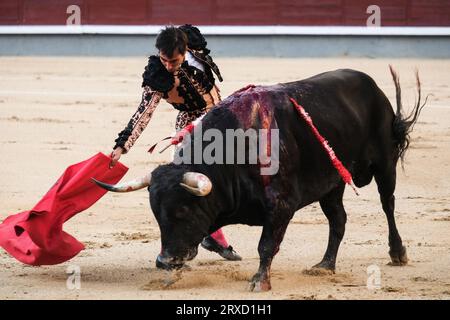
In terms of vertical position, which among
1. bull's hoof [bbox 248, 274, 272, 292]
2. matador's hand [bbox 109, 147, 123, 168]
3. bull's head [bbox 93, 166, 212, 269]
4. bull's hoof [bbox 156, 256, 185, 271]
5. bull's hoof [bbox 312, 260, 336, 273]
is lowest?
bull's hoof [bbox 312, 260, 336, 273]

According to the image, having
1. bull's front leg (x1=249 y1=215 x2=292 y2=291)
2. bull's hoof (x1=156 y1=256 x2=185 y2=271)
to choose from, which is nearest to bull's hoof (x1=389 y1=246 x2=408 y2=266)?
bull's front leg (x1=249 y1=215 x2=292 y2=291)

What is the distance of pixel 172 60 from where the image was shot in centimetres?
440

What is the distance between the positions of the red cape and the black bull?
521 millimetres

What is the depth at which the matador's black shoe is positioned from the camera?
4.90 meters

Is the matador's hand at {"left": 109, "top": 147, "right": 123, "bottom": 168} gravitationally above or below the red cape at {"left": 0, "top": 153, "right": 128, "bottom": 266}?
above

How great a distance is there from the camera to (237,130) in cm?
418

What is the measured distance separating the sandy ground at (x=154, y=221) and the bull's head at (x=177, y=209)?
0.13 m

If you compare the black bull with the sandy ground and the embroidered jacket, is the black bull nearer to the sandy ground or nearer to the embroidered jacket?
the sandy ground

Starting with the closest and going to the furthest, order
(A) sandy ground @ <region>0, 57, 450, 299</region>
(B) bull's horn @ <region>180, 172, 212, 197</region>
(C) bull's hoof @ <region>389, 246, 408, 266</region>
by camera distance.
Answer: (B) bull's horn @ <region>180, 172, 212, 197</region>, (A) sandy ground @ <region>0, 57, 450, 299</region>, (C) bull's hoof @ <region>389, 246, 408, 266</region>

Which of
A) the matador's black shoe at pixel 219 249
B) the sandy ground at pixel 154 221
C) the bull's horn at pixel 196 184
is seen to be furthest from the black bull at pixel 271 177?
the matador's black shoe at pixel 219 249

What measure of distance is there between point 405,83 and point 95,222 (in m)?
5.48

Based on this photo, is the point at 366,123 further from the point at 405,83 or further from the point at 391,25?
the point at 391,25

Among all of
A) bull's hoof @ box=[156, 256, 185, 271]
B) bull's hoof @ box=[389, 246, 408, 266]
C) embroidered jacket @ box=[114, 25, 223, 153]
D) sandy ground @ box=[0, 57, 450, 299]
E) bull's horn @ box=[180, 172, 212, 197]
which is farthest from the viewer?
bull's hoof @ box=[389, 246, 408, 266]

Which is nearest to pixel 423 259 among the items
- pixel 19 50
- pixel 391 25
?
pixel 391 25
